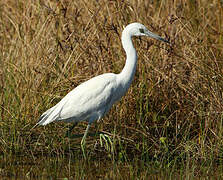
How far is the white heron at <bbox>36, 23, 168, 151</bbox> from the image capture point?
515 cm

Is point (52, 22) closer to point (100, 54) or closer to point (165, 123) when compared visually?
point (100, 54)

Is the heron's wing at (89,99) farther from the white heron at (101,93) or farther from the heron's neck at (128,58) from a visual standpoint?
the heron's neck at (128,58)

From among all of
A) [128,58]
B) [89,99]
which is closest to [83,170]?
[89,99]

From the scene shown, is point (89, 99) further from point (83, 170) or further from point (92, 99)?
point (83, 170)

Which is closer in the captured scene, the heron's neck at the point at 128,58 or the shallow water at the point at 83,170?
the shallow water at the point at 83,170

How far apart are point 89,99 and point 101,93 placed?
6.0 inches

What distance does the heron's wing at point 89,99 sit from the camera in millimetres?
5195

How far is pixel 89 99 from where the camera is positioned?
5.28 m

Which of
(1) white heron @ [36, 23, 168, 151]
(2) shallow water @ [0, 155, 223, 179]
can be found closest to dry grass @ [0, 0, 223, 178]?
(2) shallow water @ [0, 155, 223, 179]

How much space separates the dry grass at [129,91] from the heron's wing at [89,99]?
0.27 metres

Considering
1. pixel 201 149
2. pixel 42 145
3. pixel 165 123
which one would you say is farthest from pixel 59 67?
pixel 201 149

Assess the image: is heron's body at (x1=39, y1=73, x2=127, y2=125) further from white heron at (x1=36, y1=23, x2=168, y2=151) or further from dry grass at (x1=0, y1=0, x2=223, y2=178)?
dry grass at (x1=0, y1=0, x2=223, y2=178)

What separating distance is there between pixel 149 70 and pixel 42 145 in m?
1.53

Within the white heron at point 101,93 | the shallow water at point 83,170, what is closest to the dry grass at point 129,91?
the shallow water at point 83,170
